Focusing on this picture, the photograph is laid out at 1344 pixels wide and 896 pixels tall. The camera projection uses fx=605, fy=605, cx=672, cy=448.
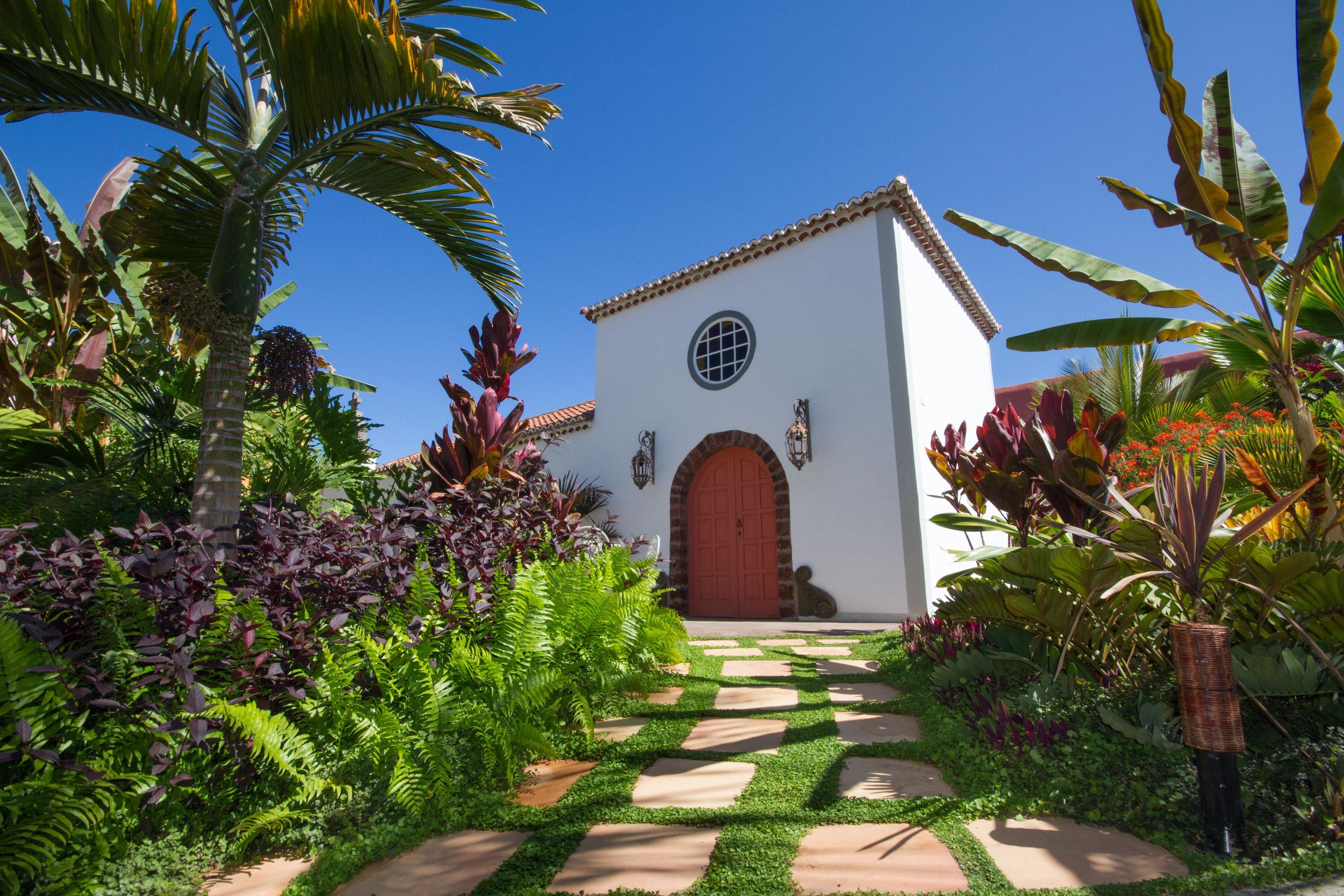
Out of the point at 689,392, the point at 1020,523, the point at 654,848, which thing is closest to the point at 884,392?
the point at 689,392

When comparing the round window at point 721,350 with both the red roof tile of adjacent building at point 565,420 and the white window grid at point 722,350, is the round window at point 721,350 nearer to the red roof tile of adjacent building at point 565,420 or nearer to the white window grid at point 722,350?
the white window grid at point 722,350

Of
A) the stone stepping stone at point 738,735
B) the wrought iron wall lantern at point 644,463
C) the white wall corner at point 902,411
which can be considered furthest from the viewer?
the wrought iron wall lantern at point 644,463

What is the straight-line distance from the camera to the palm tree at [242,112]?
217cm

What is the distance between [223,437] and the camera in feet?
7.62

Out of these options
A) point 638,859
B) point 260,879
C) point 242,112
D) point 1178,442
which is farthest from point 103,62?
point 1178,442

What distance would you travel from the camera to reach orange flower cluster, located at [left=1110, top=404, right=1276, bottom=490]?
241 inches

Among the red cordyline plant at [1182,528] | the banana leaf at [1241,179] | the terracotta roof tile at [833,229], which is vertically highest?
the terracotta roof tile at [833,229]

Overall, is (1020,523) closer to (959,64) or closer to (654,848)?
(654,848)

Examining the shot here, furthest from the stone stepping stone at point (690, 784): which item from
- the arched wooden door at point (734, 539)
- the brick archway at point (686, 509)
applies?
the arched wooden door at point (734, 539)

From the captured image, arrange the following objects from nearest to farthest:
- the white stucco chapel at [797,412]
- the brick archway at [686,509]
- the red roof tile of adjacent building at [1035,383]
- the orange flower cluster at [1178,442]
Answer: the orange flower cluster at [1178,442] < the white stucco chapel at [797,412] < the brick archway at [686,509] < the red roof tile of adjacent building at [1035,383]

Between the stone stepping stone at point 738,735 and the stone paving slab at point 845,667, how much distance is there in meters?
1.24

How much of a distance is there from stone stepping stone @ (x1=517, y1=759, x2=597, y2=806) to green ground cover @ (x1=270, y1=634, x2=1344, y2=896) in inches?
1.9

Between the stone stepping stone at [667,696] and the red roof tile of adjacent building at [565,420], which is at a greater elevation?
the red roof tile of adjacent building at [565,420]

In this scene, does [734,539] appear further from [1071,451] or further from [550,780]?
[550,780]
